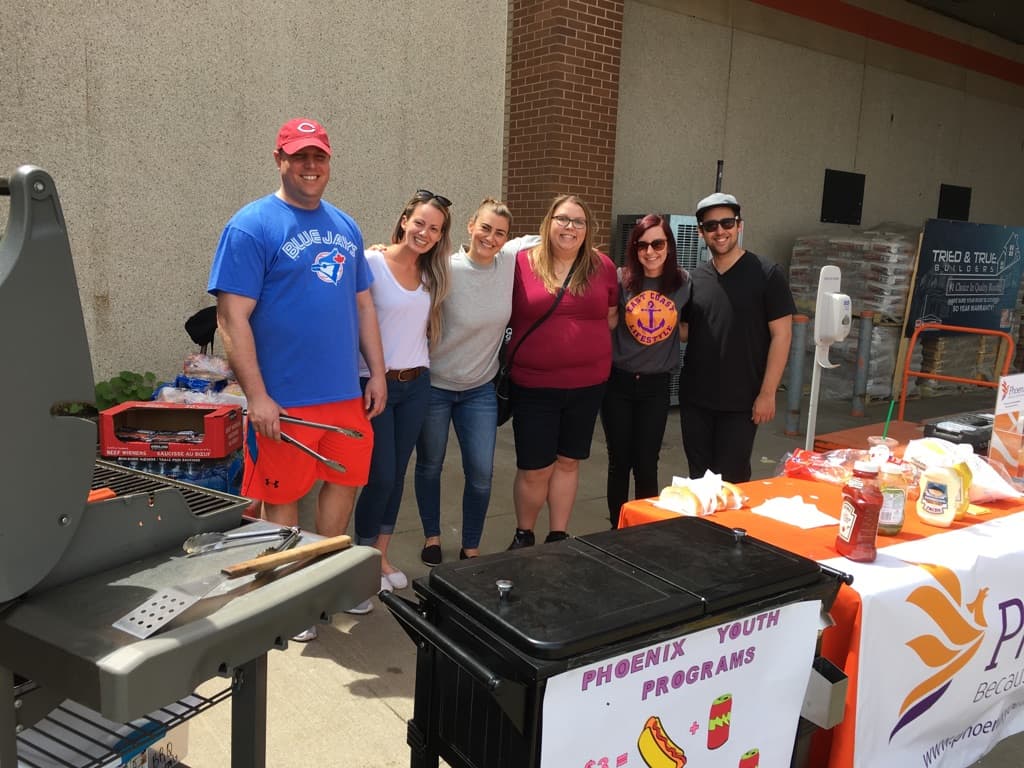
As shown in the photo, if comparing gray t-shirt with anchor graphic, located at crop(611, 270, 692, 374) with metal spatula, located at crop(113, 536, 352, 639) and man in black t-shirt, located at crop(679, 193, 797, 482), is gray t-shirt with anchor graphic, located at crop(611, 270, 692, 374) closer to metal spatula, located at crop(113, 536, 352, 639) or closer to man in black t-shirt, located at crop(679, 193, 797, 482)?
man in black t-shirt, located at crop(679, 193, 797, 482)

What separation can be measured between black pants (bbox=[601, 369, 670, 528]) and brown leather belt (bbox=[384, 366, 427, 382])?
960 millimetres

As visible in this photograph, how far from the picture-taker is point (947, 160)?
11984mm

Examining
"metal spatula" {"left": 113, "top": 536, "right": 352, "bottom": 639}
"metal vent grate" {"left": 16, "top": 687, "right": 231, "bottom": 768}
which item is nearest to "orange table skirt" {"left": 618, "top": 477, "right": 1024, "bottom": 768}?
"metal spatula" {"left": 113, "top": 536, "right": 352, "bottom": 639}

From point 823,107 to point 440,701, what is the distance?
10128 mm

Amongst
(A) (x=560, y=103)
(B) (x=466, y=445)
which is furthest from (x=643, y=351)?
(A) (x=560, y=103)

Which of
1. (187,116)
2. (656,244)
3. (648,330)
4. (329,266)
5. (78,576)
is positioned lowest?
(78,576)

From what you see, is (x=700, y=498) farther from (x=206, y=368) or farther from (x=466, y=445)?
(x=206, y=368)

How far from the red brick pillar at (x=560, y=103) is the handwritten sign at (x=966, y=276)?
3933mm

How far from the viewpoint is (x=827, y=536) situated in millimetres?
2451

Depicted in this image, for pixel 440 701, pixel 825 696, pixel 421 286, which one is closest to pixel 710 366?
pixel 421 286

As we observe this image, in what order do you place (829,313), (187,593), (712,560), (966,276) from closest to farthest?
(187,593) → (712,560) → (829,313) → (966,276)

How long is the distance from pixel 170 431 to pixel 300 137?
2100mm

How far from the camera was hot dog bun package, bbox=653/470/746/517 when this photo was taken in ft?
8.52

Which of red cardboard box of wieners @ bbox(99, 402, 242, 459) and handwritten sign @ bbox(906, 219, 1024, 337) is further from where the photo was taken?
handwritten sign @ bbox(906, 219, 1024, 337)
